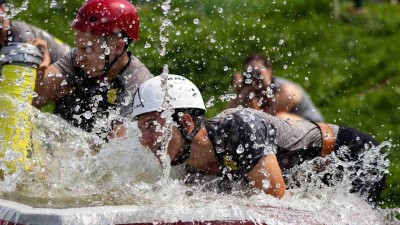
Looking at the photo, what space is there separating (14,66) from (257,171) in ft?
Answer: 5.53

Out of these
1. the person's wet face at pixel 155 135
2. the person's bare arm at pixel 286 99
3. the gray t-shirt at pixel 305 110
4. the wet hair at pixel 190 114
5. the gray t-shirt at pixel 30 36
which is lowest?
the gray t-shirt at pixel 305 110

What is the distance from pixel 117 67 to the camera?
6.14m

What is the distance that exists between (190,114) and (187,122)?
0.19 ft

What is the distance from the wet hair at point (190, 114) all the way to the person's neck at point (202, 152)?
2.3 inches

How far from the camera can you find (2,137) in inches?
210

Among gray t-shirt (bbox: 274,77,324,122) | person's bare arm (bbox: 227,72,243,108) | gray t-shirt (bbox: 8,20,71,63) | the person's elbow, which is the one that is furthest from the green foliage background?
the person's elbow

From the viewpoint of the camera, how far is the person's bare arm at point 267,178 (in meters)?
4.78

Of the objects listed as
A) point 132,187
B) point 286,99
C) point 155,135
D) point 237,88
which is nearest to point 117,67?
point 155,135

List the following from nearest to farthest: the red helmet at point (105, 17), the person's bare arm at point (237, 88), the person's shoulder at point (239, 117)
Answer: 1. the person's shoulder at point (239, 117)
2. the red helmet at point (105, 17)
3. the person's bare arm at point (237, 88)

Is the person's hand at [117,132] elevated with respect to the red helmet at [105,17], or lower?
lower

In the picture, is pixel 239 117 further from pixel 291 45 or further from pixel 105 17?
pixel 291 45

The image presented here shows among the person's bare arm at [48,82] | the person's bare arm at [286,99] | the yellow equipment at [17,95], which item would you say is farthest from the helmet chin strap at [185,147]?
the person's bare arm at [286,99]

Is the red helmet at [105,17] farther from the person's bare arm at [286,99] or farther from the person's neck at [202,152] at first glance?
the person's bare arm at [286,99]

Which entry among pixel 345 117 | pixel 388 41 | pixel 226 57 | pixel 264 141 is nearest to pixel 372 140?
pixel 264 141
